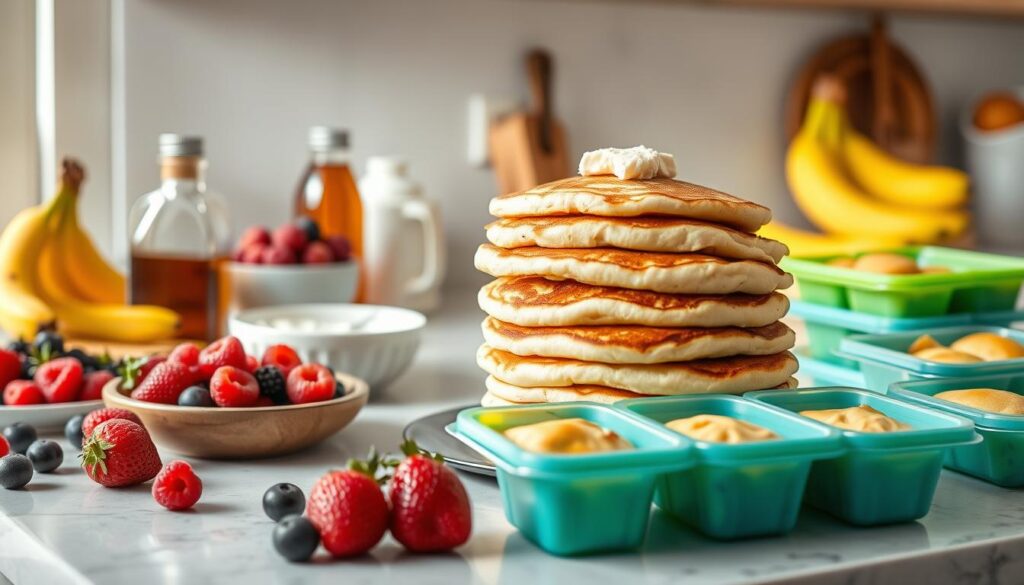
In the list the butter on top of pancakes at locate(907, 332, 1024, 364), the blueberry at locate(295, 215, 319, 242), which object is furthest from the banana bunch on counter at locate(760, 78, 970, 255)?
the butter on top of pancakes at locate(907, 332, 1024, 364)

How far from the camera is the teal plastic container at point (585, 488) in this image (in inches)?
31.4

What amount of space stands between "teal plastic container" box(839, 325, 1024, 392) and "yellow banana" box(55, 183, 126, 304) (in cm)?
111

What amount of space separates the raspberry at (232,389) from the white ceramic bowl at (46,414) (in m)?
0.19

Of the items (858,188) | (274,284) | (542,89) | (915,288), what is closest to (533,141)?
(542,89)

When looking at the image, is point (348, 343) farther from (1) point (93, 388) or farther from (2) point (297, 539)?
(2) point (297, 539)

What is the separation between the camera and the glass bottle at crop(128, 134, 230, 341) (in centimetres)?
170

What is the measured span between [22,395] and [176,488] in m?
0.38

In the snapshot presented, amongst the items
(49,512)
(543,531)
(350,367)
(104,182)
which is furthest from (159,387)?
(104,182)

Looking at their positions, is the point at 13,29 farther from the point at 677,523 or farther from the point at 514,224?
the point at 677,523

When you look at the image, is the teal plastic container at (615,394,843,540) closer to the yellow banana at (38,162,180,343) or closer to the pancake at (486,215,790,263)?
the pancake at (486,215,790,263)

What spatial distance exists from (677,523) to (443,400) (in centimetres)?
60

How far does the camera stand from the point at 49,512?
94cm

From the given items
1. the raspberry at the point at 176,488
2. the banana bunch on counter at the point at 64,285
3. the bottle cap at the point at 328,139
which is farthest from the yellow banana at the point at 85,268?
the raspberry at the point at 176,488

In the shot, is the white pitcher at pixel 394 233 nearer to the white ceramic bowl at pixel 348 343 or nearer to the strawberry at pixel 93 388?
the white ceramic bowl at pixel 348 343
